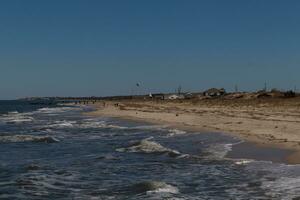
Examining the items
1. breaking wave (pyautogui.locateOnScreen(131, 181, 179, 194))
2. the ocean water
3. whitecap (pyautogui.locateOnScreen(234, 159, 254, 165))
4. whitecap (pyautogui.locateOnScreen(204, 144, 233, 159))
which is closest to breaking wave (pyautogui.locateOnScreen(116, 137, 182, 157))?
the ocean water

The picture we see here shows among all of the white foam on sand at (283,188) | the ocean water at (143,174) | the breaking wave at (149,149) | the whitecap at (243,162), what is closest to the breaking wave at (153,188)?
the ocean water at (143,174)

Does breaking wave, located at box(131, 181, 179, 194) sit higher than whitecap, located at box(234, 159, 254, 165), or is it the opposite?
whitecap, located at box(234, 159, 254, 165)

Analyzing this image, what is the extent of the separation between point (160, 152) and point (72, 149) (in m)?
4.93

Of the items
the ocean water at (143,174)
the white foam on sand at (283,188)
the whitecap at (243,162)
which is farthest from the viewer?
the whitecap at (243,162)

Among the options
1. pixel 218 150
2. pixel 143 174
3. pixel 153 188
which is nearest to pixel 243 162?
pixel 143 174

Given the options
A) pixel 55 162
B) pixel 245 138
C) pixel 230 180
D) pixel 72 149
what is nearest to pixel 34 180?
pixel 55 162

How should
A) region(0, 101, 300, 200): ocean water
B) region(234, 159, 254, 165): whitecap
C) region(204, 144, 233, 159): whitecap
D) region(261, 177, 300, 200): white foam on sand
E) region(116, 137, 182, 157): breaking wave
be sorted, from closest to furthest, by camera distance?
1. region(261, 177, 300, 200): white foam on sand
2. region(0, 101, 300, 200): ocean water
3. region(234, 159, 254, 165): whitecap
4. region(204, 144, 233, 159): whitecap
5. region(116, 137, 182, 157): breaking wave

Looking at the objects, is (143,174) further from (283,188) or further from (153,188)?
(283,188)

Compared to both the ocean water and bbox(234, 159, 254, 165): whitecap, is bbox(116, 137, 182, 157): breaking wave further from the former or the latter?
bbox(234, 159, 254, 165): whitecap

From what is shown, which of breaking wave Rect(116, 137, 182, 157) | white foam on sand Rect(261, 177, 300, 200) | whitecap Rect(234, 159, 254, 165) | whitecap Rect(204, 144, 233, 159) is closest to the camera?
white foam on sand Rect(261, 177, 300, 200)

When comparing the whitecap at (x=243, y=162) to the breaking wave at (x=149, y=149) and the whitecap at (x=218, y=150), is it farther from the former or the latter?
the breaking wave at (x=149, y=149)

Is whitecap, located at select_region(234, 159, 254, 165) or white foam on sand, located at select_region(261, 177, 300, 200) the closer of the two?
white foam on sand, located at select_region(261, 177, 300, 200)

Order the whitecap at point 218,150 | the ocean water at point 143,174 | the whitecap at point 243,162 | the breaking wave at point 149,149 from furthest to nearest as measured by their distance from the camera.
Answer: the breaking wave at point 149,149 < the whitecap at point 218,150 < the whitecap at point 243,162 < the ocean water at point 143,174

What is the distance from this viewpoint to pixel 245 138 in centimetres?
2600
